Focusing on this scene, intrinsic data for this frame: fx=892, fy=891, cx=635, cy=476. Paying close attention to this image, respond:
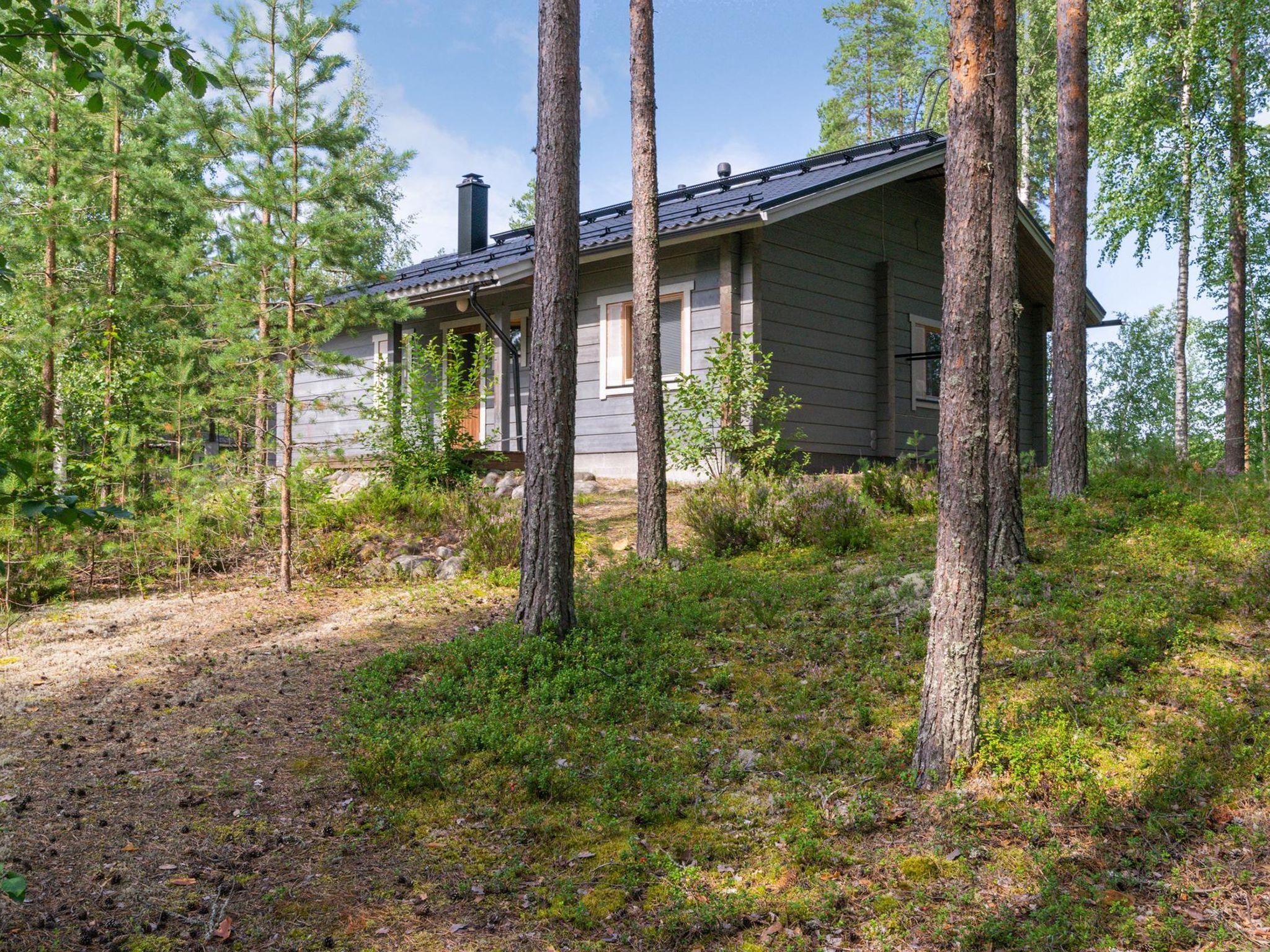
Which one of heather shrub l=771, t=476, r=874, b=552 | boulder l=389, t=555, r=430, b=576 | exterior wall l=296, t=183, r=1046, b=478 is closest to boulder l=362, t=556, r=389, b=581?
boulder l=389, t=555, r=430, b=576

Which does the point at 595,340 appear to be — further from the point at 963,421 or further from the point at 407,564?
the point at 963,421

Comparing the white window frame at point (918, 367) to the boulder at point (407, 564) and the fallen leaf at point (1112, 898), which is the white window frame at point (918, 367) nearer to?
the boulder at point (407, 564)

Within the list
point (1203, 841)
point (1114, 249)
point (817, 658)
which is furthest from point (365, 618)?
point (1114, 249)

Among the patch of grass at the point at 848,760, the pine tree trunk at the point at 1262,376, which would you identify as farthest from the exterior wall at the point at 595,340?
the pine tree trunk at the point at 1262,376

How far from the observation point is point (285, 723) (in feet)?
18.9

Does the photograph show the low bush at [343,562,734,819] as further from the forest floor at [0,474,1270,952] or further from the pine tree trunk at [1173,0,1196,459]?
the pine tree trunk at [1173,0,1196,459]

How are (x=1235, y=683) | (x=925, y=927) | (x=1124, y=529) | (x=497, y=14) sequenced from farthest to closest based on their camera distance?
(x=497, y=14) < (x=1124, y=529) < (x=1235, y=683) < (x=925, y=927)

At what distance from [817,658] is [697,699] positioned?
934mm

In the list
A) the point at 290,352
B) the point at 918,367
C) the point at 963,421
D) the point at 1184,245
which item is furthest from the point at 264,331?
the point at 1184,245

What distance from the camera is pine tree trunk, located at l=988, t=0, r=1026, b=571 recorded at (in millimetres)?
7160

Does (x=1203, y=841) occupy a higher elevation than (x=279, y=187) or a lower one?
lower

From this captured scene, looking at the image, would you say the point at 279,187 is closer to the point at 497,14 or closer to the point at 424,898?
the point at 424,898

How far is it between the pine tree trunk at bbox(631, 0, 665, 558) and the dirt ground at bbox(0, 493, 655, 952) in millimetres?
1802

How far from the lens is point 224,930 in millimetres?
3453
